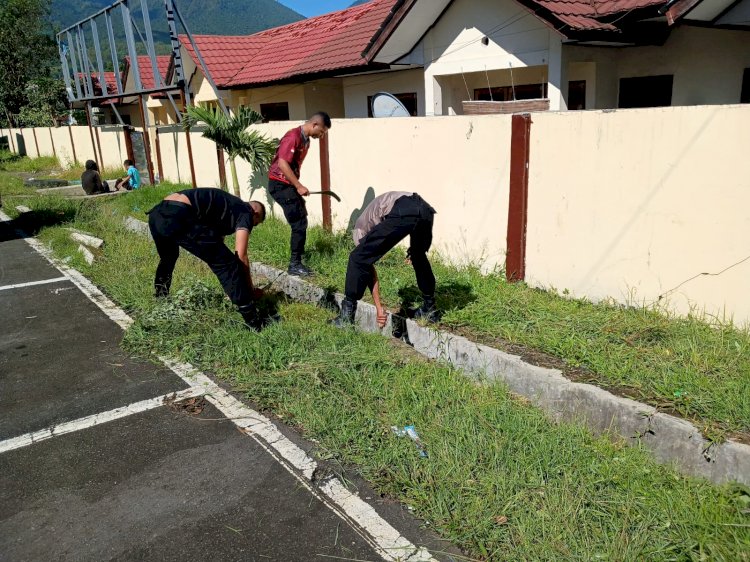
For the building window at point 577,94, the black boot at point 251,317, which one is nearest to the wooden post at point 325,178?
the black boot at point 251,317

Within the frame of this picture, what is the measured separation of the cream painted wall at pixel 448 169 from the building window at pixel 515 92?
11.3 feet

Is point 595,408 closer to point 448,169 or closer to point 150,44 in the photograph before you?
point 448,169

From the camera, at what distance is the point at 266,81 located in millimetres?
14164

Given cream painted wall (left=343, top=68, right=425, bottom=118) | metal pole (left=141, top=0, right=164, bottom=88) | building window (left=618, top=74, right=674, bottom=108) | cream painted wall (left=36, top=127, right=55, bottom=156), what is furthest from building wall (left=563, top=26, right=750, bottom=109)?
cream painted wall (left=36, top=127, right=55, bottom=156)

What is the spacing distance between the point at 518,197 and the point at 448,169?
39.0 inches

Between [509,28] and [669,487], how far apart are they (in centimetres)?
766

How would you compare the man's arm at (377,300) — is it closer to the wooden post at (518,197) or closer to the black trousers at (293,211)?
the wooden post at (518,197)

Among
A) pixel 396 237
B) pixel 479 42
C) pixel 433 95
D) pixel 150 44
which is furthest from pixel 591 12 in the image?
pixel 150 44

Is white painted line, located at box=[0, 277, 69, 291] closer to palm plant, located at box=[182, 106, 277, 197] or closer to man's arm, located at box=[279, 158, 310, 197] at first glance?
palm plant, located at box=[182, 106, 277, 197]

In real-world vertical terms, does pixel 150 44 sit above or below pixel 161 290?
above

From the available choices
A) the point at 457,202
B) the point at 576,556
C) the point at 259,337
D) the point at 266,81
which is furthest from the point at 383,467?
the point at 266,81

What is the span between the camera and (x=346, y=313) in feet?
16.5

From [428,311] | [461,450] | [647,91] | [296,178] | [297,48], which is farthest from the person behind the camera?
[297,48]

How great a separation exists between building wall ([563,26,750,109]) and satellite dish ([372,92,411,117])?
2531mm
